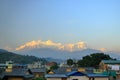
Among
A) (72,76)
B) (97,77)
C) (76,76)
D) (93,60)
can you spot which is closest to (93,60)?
(93,60)

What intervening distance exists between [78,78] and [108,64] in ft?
76.8

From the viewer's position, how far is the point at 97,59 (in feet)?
306

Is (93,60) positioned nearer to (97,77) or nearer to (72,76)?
(97,77)

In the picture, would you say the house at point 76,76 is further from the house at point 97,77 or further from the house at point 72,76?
the house at point 97,77

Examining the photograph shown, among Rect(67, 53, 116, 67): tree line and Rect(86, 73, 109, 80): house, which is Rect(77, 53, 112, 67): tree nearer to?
Result: Rect(67, 53, 116, 67): tree line

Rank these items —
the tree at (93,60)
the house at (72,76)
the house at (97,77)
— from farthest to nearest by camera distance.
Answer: the tree at (93,60) < the house at (97,77) < the house at (72,76)

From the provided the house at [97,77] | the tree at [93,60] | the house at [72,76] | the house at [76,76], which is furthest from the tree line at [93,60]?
the house at [76,76]

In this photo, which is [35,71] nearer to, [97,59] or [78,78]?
[97,59]

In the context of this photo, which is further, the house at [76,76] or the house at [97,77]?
the house at [97,77]

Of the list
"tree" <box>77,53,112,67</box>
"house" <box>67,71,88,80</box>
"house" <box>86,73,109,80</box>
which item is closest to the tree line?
"tree" <box>77,53,112,67</box>

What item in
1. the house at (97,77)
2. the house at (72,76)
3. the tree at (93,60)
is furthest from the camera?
the tree at (93,60)

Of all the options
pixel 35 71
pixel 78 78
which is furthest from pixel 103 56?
pixel 78 78

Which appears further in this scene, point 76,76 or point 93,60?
point 93,60

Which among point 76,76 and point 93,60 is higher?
point 93,60
